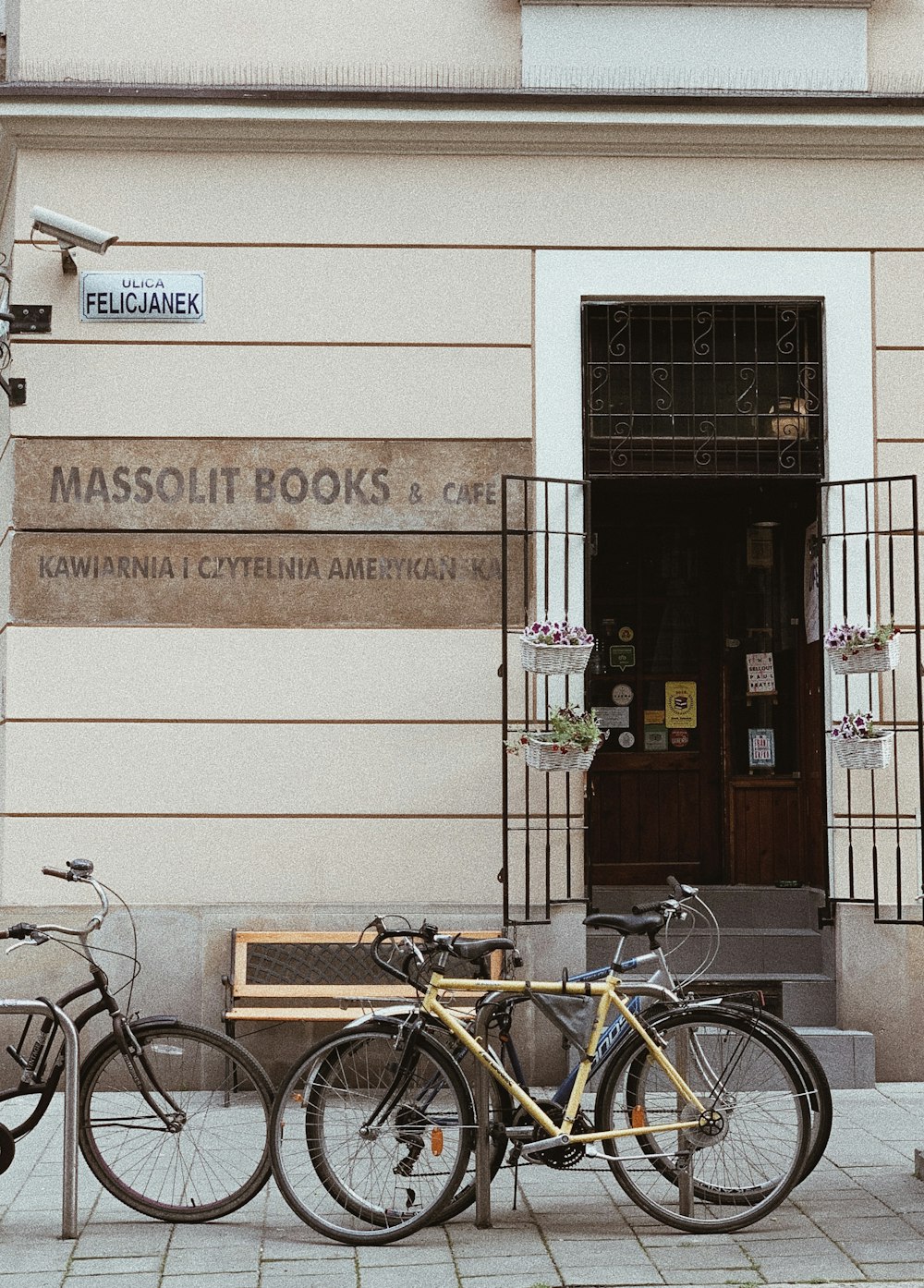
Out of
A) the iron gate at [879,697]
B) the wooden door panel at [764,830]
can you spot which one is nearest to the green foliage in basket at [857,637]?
the iron gate at [879,697]

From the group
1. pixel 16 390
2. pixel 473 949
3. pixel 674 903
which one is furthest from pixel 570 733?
pixel 16 390

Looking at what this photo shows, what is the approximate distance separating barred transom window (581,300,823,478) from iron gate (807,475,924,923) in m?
0.42

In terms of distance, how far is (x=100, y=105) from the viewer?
7.18 metres

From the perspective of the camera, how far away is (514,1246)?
481cm

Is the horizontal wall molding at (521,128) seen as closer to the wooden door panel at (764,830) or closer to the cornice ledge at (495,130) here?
the cornice ledge at (495,130)

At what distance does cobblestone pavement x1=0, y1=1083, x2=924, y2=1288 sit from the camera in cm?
454

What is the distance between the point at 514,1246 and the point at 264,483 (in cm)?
388

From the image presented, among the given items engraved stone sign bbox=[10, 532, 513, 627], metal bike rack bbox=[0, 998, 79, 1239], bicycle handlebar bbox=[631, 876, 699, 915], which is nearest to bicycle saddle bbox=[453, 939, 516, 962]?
bicycle handlebar bbox=[631, 876, 699, 915]

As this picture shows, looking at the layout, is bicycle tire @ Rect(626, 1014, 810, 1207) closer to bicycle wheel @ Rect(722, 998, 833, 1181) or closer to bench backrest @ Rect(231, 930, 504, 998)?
bicycle wheel @ Rect(722, 998, 833, 1181)

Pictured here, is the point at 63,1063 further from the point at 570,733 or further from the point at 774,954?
the point at 774,954

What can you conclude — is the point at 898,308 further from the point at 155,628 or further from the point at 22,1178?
the point at 22,1178

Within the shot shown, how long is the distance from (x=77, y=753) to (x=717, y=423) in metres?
3.65

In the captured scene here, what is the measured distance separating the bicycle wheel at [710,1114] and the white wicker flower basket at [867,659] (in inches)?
97.4

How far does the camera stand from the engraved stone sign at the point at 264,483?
722 cm
